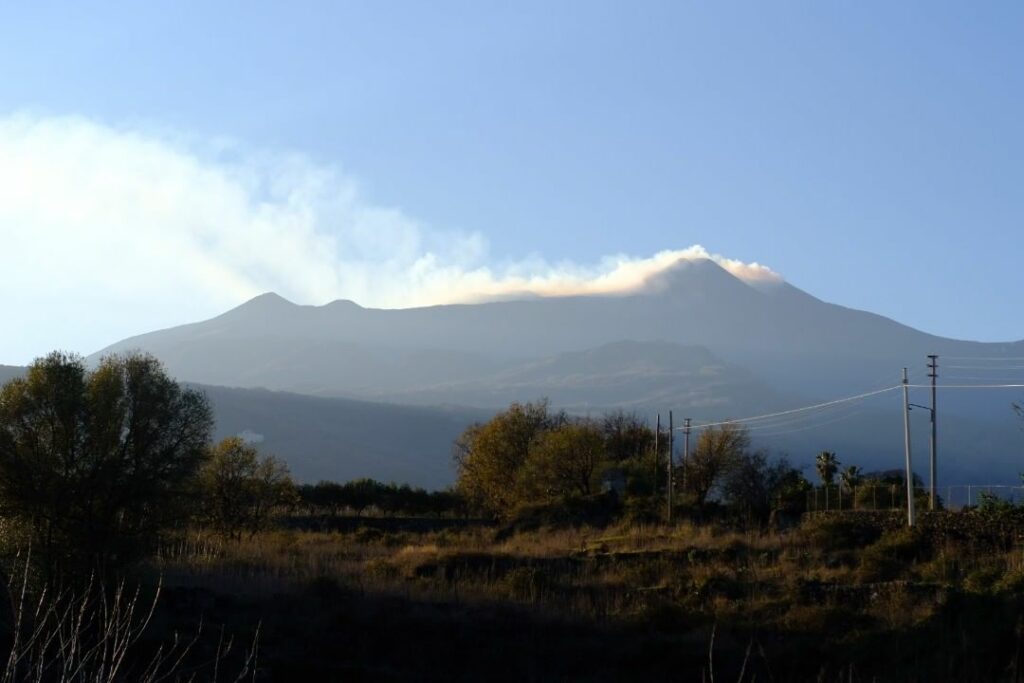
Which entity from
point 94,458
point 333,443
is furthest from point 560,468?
point 333,443

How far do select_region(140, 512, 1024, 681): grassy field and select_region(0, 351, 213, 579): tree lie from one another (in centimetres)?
217

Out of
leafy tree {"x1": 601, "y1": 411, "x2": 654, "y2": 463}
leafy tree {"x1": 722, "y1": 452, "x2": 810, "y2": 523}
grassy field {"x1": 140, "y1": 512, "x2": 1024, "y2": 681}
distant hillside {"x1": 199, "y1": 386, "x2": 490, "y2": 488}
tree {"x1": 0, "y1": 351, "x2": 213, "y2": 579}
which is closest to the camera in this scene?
grassy field {"x1": 140, "y1": 512, "x2": 1024, "y2": 681}

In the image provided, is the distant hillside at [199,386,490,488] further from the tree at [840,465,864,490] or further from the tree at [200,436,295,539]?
the tree at [200,436,295,539]

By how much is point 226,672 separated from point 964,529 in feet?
70.1

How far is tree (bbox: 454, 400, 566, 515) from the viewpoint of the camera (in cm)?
6700

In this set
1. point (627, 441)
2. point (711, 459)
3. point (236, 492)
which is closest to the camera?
point (236, 492)

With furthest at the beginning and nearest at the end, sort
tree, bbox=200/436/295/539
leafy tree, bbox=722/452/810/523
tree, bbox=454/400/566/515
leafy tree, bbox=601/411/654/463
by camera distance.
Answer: leafy tree, bbox=601/411/654/463 < tree, bbox=454/400/566/515 < leafy tree, bbox=722/452/810/523 < tree, bbox=200/436/295/539

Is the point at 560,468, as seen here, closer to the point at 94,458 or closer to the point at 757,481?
the point at 757,481

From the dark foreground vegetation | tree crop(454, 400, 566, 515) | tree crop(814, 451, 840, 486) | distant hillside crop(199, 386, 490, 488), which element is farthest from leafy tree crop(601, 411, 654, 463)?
distant hillside crop(199, 386, 490, 488)

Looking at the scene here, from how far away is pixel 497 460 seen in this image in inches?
2702

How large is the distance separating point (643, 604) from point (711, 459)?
41.9 m

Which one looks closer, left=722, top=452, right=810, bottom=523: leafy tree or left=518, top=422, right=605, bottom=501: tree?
left=518, top=422, right=605, bottom=501: tree

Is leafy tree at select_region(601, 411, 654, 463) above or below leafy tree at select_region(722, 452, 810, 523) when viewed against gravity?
above

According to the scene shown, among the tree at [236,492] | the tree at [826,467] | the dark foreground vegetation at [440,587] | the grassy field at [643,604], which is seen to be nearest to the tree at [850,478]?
the tree at [826,467]
